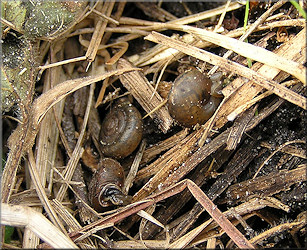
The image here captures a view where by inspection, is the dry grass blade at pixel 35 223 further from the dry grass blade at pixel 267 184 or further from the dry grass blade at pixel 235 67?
the dry grass blade at pixel 235 67

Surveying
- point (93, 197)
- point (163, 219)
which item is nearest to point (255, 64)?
point (163, 219)

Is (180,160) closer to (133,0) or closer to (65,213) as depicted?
(65,213)

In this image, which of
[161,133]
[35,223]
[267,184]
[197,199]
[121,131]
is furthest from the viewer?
[161,133]

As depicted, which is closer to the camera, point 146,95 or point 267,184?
point 267,184

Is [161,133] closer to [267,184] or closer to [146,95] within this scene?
[146,95]

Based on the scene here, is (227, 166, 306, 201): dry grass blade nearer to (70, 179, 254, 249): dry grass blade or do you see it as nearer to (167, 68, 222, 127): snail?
(70, 179, 254, 249): dry grass blade

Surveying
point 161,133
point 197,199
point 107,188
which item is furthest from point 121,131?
point 197,199
